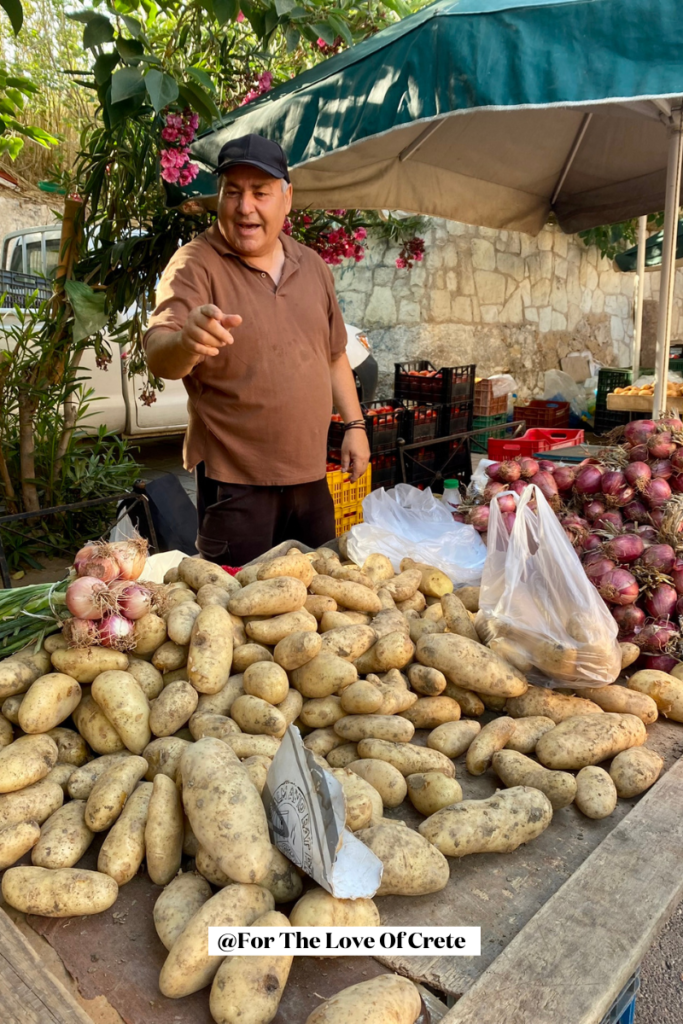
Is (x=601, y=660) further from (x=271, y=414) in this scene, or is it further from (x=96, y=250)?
(x=96, y=250)

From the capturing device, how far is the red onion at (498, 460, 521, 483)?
2.54 meters

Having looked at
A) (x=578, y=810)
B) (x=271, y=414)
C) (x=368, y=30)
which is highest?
(x=368, y=30)

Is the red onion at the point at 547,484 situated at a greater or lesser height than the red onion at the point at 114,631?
greater

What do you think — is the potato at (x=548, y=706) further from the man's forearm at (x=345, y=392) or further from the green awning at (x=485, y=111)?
the green awning at (x=485, y=111)

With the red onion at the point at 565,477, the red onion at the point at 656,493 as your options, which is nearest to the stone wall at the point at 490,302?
the red onion at the point at 565,477

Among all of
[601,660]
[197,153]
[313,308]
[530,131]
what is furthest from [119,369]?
[601,660]

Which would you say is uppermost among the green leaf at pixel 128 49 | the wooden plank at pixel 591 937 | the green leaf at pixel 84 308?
the green leaf at pixel 128 49

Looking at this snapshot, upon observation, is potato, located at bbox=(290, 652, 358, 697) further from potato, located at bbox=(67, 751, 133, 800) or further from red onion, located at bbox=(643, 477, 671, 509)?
red onion, located at bbox=(643, 477, 671, 509)

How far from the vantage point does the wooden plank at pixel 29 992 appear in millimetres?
886

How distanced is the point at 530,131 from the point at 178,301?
3.30 m

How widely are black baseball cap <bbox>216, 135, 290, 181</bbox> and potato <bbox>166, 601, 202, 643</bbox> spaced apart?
1.55 meters

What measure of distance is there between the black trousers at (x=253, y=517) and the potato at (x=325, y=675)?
126 centimetres

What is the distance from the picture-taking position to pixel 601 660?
1.62 meters

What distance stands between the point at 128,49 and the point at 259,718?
2.74 meters
